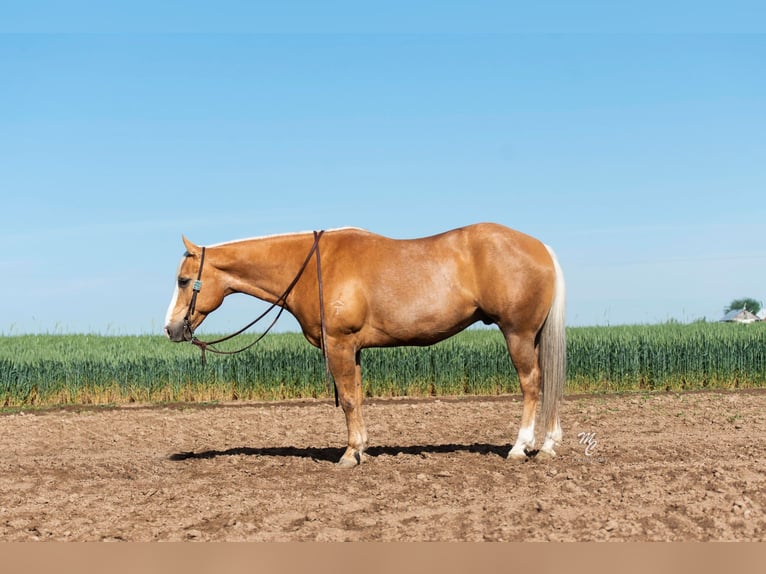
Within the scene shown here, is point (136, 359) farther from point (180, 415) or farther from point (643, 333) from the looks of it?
point (643, 333)

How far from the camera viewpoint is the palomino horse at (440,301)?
295 inches

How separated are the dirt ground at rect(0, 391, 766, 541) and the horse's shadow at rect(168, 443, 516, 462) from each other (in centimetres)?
2

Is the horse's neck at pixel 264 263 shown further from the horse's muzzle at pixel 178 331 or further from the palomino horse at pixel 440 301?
the horse's muzzle at pixel 178 331

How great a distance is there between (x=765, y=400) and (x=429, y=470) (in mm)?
9012

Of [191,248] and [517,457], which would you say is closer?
[517,457]

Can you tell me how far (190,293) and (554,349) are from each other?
3.54 m

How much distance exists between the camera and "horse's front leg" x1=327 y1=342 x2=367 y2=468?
7.60m

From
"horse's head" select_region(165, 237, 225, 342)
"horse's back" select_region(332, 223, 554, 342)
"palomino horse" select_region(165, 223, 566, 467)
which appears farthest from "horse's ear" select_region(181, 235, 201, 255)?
"horse's back" select_region(332, 223, 554, 342)

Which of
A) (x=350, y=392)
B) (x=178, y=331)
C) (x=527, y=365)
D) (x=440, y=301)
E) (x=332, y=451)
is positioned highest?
(x=440, y=301)

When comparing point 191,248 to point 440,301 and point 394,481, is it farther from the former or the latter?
point 394,481

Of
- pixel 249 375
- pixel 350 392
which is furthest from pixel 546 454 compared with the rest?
pixel 249 375

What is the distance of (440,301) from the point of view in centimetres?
754

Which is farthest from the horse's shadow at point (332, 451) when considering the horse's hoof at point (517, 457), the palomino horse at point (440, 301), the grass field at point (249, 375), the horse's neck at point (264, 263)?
the grass field at point (249, 375)

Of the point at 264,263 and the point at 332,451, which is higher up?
the point at 264,263
